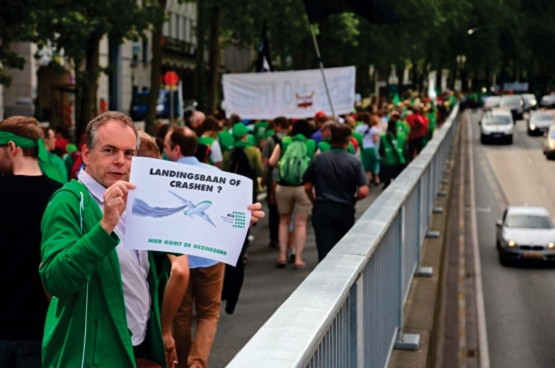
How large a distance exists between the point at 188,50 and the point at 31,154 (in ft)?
265

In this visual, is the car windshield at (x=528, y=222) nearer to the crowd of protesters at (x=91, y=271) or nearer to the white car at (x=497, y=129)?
the crowd of protesters at (x=91, y=271)

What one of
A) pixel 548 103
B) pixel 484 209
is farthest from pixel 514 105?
pixel 484 209

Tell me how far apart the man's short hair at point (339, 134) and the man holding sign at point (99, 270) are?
20.1ft

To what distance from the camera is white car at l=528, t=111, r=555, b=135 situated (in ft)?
185

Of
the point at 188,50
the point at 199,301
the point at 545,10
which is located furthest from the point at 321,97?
the point at 545,10

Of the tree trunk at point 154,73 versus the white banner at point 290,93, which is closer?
the white banner at point 290,93

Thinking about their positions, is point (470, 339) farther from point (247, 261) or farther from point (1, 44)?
point (1, 44)

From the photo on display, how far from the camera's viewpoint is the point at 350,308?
4859mm

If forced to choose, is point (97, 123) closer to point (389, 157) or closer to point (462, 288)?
point (462, 288)

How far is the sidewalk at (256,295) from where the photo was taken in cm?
956

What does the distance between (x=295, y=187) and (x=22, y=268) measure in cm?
856

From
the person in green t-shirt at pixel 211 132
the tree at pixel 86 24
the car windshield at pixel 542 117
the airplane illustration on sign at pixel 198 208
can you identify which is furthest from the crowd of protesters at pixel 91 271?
the car windshield at pixel 542 117

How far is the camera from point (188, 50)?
Result: 85.2 metres

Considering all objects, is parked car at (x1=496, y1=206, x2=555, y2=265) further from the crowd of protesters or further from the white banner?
the crowd of protesters
